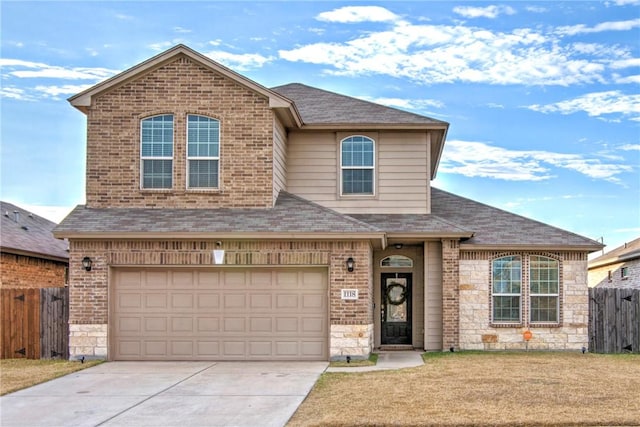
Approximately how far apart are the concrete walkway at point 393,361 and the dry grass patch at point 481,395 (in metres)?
0.52

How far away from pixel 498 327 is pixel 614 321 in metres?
3.01

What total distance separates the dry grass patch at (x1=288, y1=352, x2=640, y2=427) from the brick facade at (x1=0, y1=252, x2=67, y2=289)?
11.3 metres

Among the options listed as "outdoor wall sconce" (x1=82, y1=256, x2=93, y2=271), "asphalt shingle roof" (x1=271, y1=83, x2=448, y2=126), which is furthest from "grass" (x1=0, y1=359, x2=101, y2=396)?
"asphalt shingle roof" (x1=271, y1=83, x2=448, y2=126)

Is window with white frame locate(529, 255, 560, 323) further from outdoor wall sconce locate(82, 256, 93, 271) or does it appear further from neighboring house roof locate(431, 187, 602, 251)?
outdoor wall sconce locate(82, 256, 93, 271)

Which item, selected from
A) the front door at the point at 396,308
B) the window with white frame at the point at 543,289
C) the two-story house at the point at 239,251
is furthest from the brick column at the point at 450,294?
the window with white frame at the point at 543,289

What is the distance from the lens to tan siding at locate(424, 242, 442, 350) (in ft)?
64.5

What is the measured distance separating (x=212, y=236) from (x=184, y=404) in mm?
5528

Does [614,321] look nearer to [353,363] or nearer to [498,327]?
[498,327]

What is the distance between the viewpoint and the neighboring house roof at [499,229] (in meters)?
19.4

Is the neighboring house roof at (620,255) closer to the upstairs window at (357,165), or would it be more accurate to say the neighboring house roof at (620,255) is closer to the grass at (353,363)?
the upstairs window at (357,165)

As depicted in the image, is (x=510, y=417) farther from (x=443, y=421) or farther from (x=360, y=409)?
(x=360, y=409)

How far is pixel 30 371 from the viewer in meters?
15.4

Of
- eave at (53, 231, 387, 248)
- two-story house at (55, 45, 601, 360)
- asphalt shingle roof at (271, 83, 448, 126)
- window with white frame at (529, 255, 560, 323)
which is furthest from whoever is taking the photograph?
asphalt shingle roof at (271, 83, 448, 126)

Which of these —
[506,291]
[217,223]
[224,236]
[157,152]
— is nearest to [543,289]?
[506,291]
